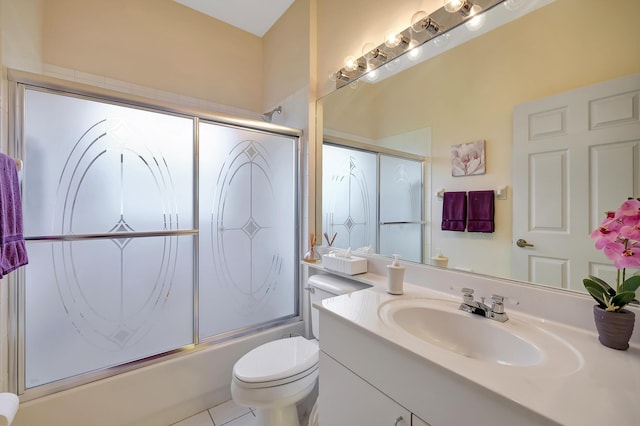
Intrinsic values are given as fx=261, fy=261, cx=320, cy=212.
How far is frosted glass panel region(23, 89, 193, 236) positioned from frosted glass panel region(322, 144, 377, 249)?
35.6 inches

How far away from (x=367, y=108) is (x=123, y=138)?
4.58 feet

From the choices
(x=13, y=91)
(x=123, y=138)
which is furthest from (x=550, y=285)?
(x=13, y=91)

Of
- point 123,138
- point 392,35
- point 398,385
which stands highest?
point 392,35

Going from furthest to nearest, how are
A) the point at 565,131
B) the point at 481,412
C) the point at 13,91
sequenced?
the point at 13,91 → the point at 565,131 → the point at 481,412

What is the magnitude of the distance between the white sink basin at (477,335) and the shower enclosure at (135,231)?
117cm

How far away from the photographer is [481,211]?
43.1 inches

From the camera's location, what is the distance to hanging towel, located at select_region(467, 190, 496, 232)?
1065mm

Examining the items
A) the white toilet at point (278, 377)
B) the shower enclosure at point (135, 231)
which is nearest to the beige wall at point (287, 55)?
the shower enclosure at point (135, 231)

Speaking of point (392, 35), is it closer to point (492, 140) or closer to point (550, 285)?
point (492, 140)

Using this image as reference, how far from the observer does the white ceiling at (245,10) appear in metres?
2.05

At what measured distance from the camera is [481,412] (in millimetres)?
573

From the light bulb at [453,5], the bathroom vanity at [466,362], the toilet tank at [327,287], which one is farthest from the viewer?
the toilet tank at [327,287]

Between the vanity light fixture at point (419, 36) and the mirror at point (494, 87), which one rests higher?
the vanity light fixture at point (419, 36)

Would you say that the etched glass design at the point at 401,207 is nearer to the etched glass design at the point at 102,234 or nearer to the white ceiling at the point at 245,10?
the etched glass design at the point at 102,234
